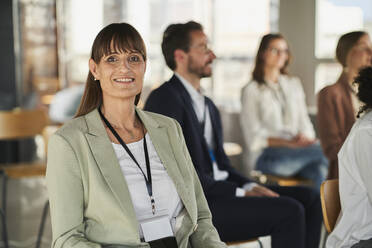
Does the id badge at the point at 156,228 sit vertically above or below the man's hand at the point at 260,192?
above

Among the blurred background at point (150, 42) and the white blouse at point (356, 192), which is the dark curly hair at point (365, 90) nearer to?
the white blouse at point (356, 192)

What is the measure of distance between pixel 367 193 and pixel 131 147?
2.90ft

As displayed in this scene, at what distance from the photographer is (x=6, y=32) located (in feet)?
22.2

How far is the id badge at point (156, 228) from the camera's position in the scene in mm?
1880

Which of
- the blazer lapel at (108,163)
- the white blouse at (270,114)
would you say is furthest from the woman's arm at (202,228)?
the white blouse at (270,114)

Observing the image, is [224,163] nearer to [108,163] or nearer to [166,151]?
[166,151]

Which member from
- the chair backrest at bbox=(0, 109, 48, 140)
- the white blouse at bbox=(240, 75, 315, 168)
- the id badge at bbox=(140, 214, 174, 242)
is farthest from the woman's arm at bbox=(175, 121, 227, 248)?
the chair backrest at bbox=(0, 109, 48, 140)

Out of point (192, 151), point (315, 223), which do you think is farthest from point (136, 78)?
point (315, 223)

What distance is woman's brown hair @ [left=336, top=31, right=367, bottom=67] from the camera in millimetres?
3654

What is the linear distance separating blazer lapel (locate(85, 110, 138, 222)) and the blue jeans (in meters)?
2.41

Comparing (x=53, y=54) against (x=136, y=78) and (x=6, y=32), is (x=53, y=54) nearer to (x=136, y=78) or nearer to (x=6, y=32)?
(x=6, y=32)

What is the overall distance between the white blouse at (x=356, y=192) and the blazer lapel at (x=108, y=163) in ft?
2.72

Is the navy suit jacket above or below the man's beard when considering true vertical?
below

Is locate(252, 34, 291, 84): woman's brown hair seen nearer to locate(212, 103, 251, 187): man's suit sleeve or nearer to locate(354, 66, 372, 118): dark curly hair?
locate(212, 103, 251, 187): man's suit sleeve
